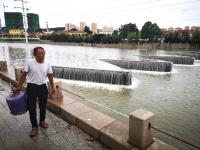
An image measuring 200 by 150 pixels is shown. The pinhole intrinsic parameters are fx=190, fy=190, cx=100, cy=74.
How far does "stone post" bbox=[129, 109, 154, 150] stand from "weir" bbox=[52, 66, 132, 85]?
964cm

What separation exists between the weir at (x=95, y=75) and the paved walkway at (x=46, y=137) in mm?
8647

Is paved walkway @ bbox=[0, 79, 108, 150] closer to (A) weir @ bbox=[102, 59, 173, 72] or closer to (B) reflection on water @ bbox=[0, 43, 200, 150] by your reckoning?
(B) reflection on water @ bbox=[0, 43, 200, 150]

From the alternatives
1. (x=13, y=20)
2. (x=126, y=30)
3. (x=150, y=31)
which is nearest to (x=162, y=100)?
(x=150, y=31)

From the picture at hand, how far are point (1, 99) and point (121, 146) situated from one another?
4.70m

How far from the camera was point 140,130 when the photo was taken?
3217mm

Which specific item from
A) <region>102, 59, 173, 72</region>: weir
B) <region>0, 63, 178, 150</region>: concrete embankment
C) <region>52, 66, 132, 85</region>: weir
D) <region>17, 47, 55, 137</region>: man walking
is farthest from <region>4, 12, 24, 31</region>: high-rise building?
<region>17, 47, 55, 137</region>: man walking

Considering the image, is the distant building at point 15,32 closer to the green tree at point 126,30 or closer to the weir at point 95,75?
the green tree at point 126,30

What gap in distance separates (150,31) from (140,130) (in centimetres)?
5527

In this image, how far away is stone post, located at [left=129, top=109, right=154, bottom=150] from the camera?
3203mm

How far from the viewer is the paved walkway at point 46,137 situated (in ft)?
11.9

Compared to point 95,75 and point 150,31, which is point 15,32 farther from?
point 95,75

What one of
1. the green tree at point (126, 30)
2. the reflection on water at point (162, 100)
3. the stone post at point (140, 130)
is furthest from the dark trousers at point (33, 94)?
the green tree at point (126, 30)

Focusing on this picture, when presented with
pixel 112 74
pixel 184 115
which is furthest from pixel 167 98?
pixel 112 74

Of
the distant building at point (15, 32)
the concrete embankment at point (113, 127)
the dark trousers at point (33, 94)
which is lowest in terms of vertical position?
the concrete embankment at point (113, 127)
